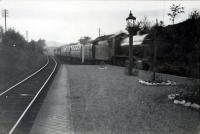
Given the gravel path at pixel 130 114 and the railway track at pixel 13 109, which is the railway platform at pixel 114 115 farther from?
the railway track at pixel 13 109

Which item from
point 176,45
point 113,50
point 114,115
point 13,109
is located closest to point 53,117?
point 114,115

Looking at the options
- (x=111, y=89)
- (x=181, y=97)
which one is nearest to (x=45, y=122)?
(x=181, y=97)

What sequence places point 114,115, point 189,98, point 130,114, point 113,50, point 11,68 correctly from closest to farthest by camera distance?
1. point 114,115
2. point 130,114
3. point 189,98
4. point 11,68
5. point 113,50

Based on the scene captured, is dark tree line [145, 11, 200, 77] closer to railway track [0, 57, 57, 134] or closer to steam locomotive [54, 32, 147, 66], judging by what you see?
steam locomotive [54, 32, 147, 66]

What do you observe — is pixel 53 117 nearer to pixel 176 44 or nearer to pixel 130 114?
pixel 130 114

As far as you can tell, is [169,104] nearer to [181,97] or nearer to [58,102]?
[181,97]

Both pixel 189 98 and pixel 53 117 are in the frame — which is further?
pixel 189 98

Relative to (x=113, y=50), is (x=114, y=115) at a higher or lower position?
lower

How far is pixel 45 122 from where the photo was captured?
10195 mm

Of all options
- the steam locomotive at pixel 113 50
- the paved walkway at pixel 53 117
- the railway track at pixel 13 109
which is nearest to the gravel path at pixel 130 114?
the paved walkway at pixel 53 117

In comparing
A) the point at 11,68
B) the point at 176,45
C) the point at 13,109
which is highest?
the point at 176,45

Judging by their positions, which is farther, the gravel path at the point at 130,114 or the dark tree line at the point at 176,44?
the dark tree line at the point at 176,44

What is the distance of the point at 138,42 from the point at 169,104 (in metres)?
16.4

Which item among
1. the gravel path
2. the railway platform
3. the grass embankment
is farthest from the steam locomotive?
the railway platform
